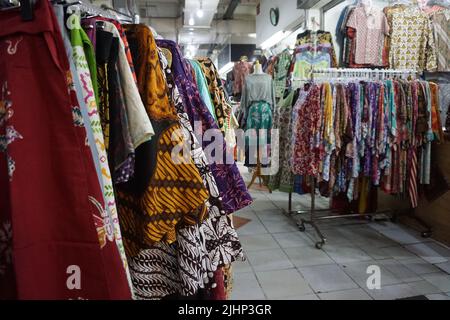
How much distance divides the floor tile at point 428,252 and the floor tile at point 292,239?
0.90 meters

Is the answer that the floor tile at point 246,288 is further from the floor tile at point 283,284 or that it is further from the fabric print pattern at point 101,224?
the fabric print pattern at point 101,224

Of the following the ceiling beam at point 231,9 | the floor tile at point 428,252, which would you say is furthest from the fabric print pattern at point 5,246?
the ceiling beam at point 231,9

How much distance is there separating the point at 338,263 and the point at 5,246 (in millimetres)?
2528

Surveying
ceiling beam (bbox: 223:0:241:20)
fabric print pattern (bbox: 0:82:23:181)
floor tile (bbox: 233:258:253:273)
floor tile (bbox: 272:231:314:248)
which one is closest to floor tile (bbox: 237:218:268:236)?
floor tile (bbox: 272:231:314:248)

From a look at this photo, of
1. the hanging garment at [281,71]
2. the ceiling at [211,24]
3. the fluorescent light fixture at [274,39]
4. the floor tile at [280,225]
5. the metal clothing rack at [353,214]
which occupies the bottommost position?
the floor tile at [280,225]

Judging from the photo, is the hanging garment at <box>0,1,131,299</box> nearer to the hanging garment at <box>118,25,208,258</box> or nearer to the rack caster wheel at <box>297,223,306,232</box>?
the hanging garment at <box>118,25,208,258</box>

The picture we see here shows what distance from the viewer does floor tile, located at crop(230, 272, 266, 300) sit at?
7.45ft

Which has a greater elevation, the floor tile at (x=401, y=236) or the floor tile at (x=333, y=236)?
the floor tile at (x=401, y=236)

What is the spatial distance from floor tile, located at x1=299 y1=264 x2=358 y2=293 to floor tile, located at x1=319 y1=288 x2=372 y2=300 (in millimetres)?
47

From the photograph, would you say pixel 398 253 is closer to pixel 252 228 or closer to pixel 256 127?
pixel 252 228

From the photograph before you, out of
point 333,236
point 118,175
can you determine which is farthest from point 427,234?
point 118,175

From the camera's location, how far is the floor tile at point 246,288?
2.27 m
